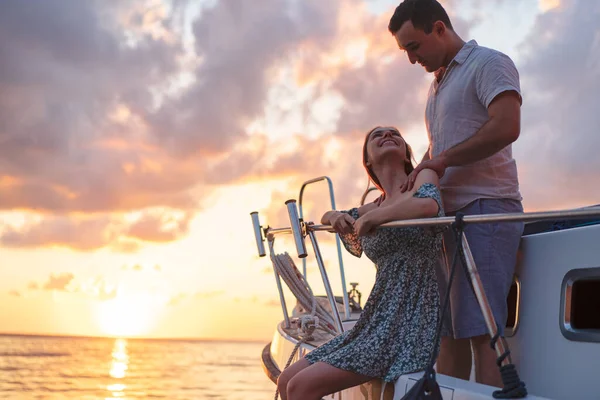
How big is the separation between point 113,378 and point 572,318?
19.8m

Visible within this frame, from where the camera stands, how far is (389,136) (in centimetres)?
331

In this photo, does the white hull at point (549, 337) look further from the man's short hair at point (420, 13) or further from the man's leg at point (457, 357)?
the man's short hair at point (420, 13)

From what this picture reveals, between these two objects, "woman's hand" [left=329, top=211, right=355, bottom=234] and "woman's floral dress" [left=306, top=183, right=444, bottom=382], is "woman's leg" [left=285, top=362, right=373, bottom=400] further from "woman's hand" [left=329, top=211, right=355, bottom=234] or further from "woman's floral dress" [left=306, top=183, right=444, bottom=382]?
"woman's hand" [left=329, top=211, right=355, bottom=234]

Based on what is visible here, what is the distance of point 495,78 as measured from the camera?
2924 mm

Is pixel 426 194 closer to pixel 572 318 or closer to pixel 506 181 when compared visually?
pixel 506 181

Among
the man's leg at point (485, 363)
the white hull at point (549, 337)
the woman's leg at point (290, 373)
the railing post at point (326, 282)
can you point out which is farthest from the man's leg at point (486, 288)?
the railing post at point (326, 282)

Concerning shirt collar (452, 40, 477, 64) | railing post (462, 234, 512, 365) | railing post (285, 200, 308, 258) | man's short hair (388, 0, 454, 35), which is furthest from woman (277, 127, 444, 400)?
railing post (285, 200, 308, 258)

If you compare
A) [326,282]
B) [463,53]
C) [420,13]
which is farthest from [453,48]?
[326,282]

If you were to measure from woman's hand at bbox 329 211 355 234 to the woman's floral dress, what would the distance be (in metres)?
0.22

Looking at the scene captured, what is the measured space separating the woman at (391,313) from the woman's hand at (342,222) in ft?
0.47

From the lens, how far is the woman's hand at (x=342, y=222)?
330 cm

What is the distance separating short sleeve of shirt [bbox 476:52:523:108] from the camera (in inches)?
114

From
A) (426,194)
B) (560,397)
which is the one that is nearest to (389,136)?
(426,194)

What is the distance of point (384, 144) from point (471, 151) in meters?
0.48
